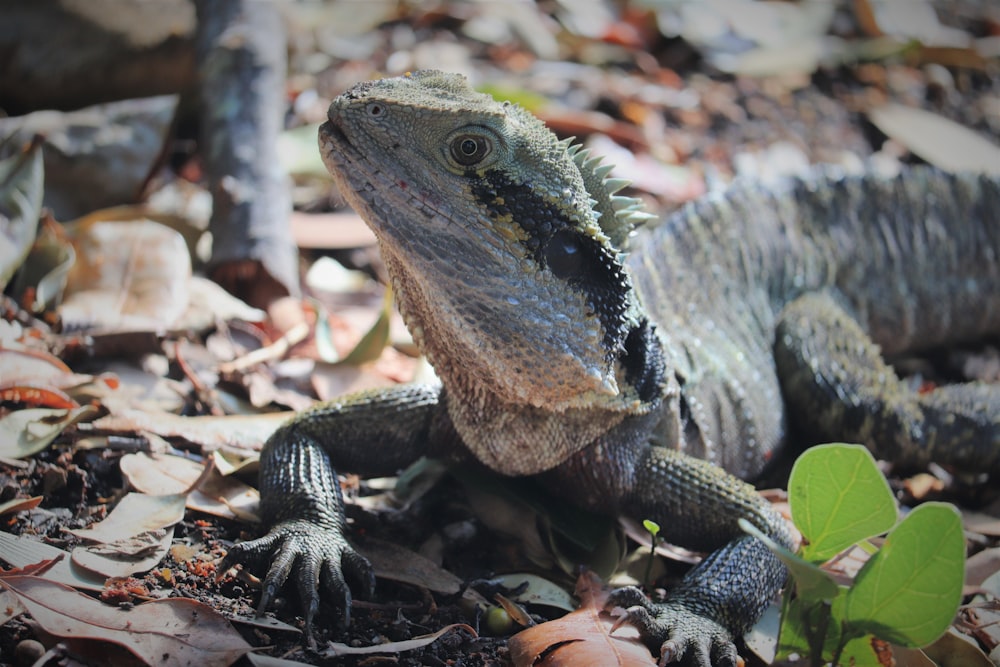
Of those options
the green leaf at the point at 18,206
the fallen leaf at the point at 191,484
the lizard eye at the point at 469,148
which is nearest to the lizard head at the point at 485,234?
the lizard eye at the point at 469,148

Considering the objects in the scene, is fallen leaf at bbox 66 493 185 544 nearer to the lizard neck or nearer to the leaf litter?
the leaf litter

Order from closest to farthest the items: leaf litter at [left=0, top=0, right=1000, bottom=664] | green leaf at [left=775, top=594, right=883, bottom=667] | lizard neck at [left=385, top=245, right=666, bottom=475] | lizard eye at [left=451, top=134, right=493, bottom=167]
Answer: green leaf at [left=775, top=594, right=883, bottom=667], lizard eye at [left=451, top=134, right=493, bottom=167], leaf litter at [left=0, top=0, right=1000, bottom=664], lizard neck at [left=385, top=245, right=666, bottom=475]

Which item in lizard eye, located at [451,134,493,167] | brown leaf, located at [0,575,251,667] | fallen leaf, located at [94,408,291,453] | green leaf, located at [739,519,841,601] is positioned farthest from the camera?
fallen leaf, located at [94,408,291,453]

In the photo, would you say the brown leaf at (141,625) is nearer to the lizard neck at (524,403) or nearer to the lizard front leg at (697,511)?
the lizard neck at (524,403)

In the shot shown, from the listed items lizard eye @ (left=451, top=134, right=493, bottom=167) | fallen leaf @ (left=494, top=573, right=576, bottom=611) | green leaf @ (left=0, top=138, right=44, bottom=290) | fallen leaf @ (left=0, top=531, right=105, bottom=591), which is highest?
lizard eye @ (left=451, top=134, right=493, bottom=167)

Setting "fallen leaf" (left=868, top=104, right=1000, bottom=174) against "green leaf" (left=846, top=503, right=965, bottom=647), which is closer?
"green leaf" (left=846, top=503, right=965, bottom=647)

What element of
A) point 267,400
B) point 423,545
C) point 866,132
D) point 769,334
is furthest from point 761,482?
point 866,132

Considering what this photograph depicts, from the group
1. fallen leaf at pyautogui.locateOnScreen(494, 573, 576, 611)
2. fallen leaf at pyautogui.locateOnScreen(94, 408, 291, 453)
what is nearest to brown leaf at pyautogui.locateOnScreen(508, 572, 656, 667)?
fallen leaf at pyautogui.locateOnScreen(494, 573, 576, 611)

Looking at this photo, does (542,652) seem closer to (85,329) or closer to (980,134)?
(85,329)

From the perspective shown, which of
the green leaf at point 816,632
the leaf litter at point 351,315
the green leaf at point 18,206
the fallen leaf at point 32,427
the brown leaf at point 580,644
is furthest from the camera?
the green leaf at point 18,206
